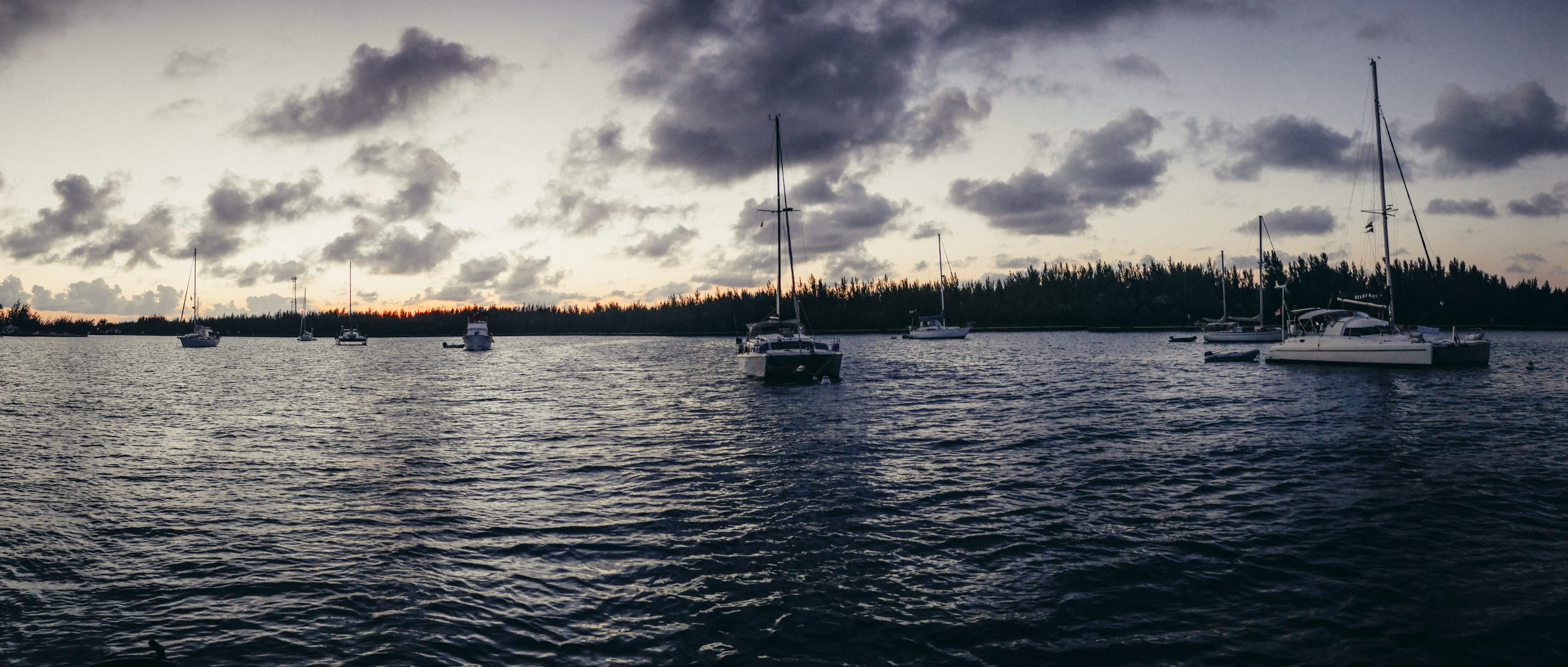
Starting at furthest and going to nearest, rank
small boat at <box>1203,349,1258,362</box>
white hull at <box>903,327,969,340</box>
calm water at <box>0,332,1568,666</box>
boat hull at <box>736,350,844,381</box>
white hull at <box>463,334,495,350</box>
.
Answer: white hull at <box>903,327,969,340</box>, white hull at <box>463,334,495,350</box>, small boat at <box>1203,349,1258,362</box>, boat hull at <box>736,350,844,381</box>, calm water at <box>0,332,1568,666</box>

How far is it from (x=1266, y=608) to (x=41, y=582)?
53.8ft

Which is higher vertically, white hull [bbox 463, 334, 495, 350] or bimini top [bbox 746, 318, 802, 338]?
bimini top [bbox 746, 318, 802, 338]

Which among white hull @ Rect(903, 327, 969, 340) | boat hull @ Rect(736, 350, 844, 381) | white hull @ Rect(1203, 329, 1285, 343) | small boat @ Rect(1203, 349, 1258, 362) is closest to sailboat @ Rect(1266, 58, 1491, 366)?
small boat @ Rect(1203, 349, 1258, 362)

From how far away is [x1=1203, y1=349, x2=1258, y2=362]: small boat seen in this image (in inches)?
2552

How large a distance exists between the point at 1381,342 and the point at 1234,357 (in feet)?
56.3

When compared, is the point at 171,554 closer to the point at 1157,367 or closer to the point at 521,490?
the point at 521,490

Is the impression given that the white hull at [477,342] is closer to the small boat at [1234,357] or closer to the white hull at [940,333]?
the white hull at [940,333]

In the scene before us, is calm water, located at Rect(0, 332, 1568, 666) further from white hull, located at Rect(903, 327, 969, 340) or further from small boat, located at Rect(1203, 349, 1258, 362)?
white hull, located at Rect(903, 327, 969, 340)

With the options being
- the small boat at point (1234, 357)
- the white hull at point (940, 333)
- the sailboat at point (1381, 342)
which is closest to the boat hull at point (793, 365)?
the sailboat at point (1381, 342)

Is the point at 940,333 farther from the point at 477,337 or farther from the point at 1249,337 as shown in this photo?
the point at 477,337

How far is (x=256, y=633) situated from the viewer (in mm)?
8578

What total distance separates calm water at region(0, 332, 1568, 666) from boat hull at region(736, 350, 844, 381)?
606 inches

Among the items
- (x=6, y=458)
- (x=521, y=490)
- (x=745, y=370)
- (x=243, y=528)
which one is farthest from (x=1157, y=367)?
(x=6, y=458)

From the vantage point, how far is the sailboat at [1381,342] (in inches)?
1861
